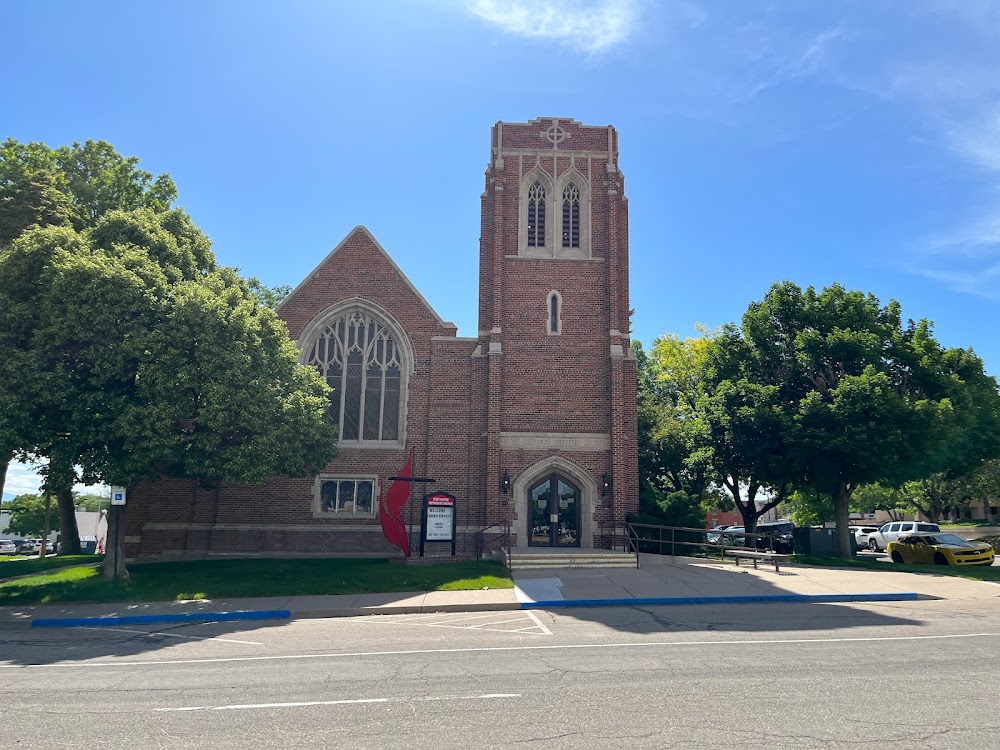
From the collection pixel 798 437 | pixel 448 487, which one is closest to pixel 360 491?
pixel 448 487

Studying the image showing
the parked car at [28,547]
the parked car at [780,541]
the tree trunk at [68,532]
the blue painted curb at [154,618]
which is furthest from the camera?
the parked car at [28,547]

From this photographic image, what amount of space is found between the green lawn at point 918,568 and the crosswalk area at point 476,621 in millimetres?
13459

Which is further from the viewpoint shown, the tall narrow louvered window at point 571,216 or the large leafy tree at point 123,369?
the tall narrow louvered window at point 571,216

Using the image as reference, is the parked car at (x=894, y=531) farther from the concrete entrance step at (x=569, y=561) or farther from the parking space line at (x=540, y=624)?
the parking space line at (x=540, y=624)

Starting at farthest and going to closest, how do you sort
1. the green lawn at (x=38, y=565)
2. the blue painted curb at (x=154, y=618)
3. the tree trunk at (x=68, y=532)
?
the tree trunk at (x=68, y=532)
the green lawn at (x=38, y=565)
the blue painted curb at (x=154, y=618)

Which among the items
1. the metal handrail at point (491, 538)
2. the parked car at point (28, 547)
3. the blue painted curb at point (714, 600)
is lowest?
the parked car at point (28, 547)

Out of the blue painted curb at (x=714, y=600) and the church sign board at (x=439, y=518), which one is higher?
the church sign board at (x=439, y=518)

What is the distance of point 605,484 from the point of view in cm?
2373

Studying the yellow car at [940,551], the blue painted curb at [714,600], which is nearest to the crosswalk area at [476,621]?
the blue painted curb at [714,600]

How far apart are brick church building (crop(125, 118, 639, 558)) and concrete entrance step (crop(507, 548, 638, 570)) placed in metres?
2.82

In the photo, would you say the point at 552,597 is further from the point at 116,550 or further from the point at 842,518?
the point at 842,518

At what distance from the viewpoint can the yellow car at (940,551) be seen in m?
22.8

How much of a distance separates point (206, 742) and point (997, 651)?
9715 mm

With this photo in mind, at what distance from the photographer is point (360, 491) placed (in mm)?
24656
